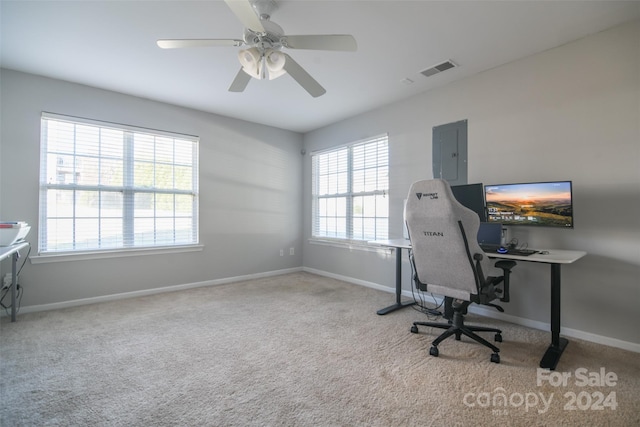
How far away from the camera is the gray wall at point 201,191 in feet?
10.1

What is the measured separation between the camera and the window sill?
3.18 metres

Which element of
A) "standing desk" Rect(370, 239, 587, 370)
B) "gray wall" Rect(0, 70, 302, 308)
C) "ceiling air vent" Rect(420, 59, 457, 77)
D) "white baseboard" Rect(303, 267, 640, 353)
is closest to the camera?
"standing desk" Rect(370, 239, 587, 370)

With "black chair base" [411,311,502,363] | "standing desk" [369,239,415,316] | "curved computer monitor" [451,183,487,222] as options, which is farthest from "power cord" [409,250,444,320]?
"curved computer monitor" [451,183,487,222]

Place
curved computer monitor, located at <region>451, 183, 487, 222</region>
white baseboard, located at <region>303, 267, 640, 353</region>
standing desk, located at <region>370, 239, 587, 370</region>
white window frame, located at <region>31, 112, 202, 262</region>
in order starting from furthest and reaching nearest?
white window frame, located at <region>31, 112, 202, 262</region>
curved computer monitor, located at <region>451, 183, 487, 222</region>
white baseboard, located at <region>303, 267, 640, 353</region>
standing desk, located at <region>370, 239, 587, 370</region>

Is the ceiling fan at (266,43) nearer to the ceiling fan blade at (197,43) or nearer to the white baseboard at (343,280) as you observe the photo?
the ceiling fan blade at (197,43)

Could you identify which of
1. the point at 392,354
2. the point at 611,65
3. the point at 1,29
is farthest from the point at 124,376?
the point at 611,65

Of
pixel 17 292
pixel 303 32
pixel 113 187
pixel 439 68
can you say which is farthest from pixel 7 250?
pixel 439 68

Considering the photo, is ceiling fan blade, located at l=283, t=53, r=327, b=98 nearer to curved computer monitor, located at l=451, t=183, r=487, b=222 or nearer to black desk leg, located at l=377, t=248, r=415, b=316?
curved computer monitor, located at l=451, t=183, r=487, b=222

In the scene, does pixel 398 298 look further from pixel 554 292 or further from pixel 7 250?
pixel 7 250

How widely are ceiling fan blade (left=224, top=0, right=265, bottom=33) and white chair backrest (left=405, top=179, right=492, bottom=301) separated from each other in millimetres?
1522

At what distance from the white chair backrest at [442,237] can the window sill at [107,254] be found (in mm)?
3272

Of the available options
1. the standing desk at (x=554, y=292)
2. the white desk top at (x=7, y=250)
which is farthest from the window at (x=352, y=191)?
the white desk top at (x=7, y=250)

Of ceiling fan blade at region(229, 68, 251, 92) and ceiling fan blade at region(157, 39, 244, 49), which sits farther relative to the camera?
ceiling fan blade at region(229, 68, 251, 92)

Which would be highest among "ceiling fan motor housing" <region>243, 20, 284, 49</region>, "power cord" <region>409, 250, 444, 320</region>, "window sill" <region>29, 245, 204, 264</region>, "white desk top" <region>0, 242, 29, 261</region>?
"ceiling fan motor housing" <region>243, 20, 284, 49</region>
